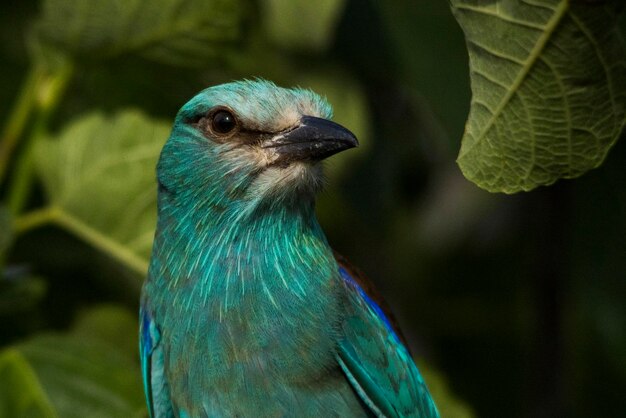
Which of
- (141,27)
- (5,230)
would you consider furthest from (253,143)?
(5,230)

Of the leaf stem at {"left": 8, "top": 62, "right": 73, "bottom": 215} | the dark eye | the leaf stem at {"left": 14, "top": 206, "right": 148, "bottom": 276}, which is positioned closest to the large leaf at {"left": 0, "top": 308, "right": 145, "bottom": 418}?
the leaf stem at {"left": 14, "top": 206, "right": 148, "bottom": 276}

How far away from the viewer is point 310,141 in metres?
3.08

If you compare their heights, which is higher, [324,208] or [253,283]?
[253,283]

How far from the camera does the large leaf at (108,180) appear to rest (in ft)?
12.2

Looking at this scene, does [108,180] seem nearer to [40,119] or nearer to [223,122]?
[40,119]

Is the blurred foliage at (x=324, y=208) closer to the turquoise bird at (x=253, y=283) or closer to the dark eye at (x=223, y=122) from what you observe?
the turquoise bird at (x=253, y=283)

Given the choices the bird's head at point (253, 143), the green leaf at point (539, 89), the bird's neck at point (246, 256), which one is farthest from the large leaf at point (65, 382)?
the green leaf at point (539, 89)

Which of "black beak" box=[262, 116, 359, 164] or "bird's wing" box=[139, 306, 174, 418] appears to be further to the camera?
"bird's wing" box=[139, 306, 174, 418]

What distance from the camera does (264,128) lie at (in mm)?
3141

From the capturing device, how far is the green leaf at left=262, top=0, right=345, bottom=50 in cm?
407

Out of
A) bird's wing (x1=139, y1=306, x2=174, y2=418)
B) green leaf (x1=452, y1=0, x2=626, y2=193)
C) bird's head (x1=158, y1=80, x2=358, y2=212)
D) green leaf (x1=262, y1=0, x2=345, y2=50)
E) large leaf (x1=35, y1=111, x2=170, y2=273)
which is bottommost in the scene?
bird's wing (x1=139, y1=306, x2=174, y2=418)

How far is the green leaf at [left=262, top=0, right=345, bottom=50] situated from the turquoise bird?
86 cm

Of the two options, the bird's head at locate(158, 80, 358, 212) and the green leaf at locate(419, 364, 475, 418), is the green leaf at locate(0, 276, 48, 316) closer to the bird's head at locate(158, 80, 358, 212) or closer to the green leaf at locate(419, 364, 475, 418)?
the bird's head at locate(158, 80, 358, 212)

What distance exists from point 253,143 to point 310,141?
7.8 inches
